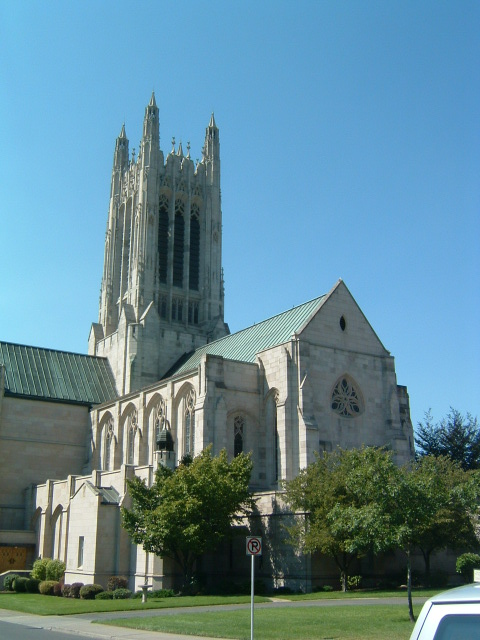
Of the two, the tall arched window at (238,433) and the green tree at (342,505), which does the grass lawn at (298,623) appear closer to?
the green tree at (342,505)

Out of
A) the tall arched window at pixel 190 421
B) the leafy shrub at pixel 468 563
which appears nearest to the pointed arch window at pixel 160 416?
the tall arched window at pixel 190 421

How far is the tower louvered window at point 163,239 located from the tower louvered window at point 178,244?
839mm

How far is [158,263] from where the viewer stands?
6231cm

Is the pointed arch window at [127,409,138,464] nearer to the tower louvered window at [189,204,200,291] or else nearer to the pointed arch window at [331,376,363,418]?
the pointed arch window at [331,376,363,418]

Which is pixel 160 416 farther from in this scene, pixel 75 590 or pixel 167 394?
pixel 75 590

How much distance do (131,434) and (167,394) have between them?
592cm

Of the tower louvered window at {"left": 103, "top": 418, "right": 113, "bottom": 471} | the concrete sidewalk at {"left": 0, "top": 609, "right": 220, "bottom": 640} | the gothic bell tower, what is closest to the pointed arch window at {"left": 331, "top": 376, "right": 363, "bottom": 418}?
the tower louvered window at {"left": 103, "top": 418, "right": 113, "bottom": 471}

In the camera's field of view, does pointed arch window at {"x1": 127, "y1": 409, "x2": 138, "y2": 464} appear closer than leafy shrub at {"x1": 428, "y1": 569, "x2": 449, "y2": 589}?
No

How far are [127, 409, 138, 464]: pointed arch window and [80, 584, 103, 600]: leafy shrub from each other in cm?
1698

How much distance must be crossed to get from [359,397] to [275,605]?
60.5 ft

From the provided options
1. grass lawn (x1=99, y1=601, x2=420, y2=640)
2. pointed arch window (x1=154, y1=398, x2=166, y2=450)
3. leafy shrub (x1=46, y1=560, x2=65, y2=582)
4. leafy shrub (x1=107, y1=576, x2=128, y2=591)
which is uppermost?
pointed arch window (x1=154, y1=398, x2=166, y2=450)

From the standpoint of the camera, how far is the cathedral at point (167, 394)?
34875mm

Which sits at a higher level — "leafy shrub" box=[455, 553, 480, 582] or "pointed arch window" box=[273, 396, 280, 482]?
"pointed arch window" box=[273, 396, 280, 482]

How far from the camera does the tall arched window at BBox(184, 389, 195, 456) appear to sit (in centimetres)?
4203
